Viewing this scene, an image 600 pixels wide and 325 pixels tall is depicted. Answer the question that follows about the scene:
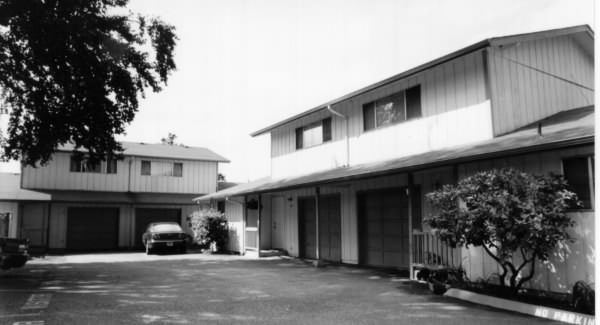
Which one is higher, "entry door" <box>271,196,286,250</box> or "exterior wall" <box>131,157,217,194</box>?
"exterior wall" <box>131,157,217,194</box>

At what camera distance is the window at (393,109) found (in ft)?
44.1

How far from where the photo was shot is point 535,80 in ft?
40.3

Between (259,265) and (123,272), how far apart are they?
4.51m

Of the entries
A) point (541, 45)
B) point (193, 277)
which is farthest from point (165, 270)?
point (541, 45)

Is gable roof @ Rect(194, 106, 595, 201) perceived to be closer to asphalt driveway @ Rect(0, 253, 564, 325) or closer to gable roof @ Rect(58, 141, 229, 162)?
asphalt driveway @ Rect(0, 253, 564, 325)

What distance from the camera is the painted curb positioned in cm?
661

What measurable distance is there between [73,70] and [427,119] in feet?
35.9

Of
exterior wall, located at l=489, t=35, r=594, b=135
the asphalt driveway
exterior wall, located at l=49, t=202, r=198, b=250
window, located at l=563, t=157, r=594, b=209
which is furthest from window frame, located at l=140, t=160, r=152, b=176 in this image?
window, located at l=563, t=157, r=594, b=209

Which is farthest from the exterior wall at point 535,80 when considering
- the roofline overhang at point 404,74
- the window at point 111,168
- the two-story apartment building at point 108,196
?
the window at point 111,168

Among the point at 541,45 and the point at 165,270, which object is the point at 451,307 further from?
the point at 165,270

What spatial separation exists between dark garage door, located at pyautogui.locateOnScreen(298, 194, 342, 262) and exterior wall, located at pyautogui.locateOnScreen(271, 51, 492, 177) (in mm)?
1385

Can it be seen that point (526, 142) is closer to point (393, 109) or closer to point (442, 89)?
point (442, 89)

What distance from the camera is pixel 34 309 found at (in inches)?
316

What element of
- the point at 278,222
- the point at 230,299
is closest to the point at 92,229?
the point at 278,222
